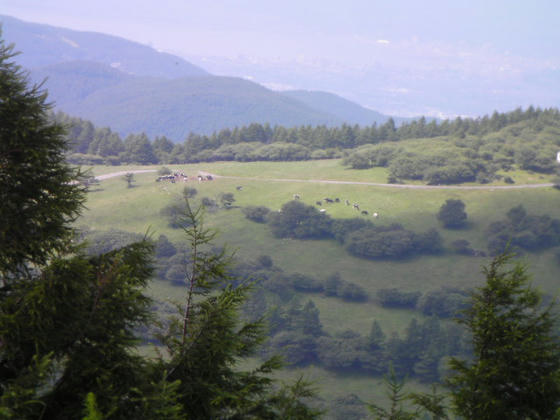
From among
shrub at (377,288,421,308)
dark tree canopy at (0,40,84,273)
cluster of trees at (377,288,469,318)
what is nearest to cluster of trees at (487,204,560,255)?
cluster of trees at (377,288,469,318)

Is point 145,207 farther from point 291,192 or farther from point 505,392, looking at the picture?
point 505,392

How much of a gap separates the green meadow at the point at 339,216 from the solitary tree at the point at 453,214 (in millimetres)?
1200

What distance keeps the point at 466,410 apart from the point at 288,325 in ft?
124

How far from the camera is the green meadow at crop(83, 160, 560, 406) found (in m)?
47.8

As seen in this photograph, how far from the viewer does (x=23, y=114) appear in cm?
541

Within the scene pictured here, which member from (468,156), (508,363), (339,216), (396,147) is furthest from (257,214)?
(508,363)

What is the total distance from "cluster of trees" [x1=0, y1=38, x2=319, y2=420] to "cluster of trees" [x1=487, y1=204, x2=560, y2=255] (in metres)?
57.5

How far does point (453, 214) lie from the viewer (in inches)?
2494

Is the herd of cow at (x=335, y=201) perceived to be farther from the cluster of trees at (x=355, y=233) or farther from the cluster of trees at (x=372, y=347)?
the cluster of trees at (x=372, y=347)

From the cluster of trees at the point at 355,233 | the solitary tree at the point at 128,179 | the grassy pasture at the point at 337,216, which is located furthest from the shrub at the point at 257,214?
the solitary tree at the point at 128,179

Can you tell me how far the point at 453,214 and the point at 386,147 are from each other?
30.4 metres

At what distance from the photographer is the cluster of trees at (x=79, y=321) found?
4.48 meters

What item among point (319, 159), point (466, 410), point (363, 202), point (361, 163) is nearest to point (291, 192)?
point (363, 202)

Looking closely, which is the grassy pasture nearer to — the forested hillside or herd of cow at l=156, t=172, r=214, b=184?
herd of cow at l=156, t=172, r=214, b=184
